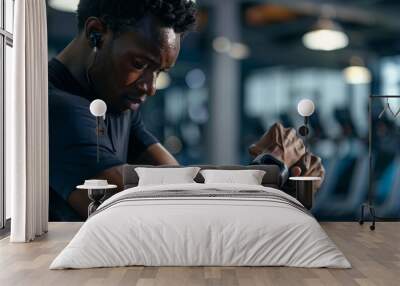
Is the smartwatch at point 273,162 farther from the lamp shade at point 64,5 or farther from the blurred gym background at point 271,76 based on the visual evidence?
the lamp shade at point 64,5

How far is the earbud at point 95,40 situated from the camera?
700 centimetres

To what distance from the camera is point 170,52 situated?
7141 mm

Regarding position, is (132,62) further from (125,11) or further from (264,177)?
(264,177)

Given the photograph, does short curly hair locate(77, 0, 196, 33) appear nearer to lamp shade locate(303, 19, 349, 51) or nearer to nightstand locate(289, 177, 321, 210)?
lamp shade locate(303, 19, 349, 51)

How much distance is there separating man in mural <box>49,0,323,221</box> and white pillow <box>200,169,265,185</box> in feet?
2.18

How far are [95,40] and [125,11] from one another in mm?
512

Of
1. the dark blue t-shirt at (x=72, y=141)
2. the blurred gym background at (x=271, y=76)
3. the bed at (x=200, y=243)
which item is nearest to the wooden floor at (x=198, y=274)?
the bed at (x=200, y=243)

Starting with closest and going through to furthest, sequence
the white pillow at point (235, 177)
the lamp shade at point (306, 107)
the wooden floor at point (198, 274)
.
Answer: the wooden floor at point (198, 274)
the white pillow at point (235, 177)
the lamp shade at point (306, 107)

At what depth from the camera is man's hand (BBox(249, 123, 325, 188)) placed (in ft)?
23.6

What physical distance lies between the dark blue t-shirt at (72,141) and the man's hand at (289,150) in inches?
64.5

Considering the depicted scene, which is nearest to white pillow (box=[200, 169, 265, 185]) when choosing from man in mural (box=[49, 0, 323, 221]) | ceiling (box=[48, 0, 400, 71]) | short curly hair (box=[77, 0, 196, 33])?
man in mural (box=[49, 0, 323, 221])

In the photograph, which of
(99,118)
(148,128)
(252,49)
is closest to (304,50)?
(252,49)

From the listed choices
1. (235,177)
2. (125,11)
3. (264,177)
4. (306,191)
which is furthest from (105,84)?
(306,191)

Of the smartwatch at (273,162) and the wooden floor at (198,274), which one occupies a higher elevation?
the smartwatch at (273,162)
